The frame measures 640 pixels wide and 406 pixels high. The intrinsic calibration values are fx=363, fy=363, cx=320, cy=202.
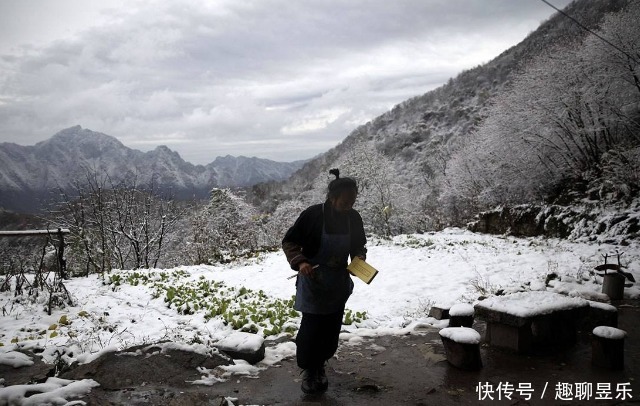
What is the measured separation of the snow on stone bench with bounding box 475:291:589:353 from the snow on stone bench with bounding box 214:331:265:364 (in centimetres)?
293

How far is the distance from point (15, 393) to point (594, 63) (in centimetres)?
2198

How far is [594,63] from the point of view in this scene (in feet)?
54.9

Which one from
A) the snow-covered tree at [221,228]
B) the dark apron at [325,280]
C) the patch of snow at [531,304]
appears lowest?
the snow-covered tree at [221,228]

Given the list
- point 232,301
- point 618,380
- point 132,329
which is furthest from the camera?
point 232,301

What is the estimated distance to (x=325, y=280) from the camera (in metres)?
3.64

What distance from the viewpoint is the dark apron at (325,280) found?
363 centimetres

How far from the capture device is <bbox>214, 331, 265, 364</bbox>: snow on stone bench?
4.62m

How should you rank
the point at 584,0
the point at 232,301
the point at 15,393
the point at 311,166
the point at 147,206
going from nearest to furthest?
the point at 15,393 → the point at 232,301 → the point at 147,206 → the point at 584,0 → the point at 311,166

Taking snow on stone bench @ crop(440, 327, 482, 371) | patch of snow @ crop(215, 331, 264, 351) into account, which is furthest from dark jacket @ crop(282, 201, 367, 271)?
snow on stone bench @ crop(440, 327, 482, 371)

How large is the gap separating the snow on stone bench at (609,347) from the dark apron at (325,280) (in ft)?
9.70


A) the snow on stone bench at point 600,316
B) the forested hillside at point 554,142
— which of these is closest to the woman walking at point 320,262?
the snow on stone bench at point 600,316

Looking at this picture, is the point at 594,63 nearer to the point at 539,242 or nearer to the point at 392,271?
the point at 539,242

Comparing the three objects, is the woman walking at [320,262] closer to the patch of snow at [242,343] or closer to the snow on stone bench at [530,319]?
the patch of snow at [242,343]

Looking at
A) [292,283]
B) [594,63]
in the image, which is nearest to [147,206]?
[292,283]
